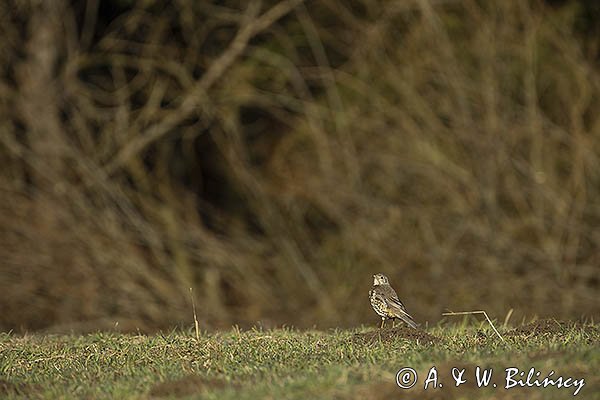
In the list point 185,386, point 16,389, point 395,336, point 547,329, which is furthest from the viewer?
point 547,329

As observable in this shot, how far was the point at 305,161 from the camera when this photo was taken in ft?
56.0

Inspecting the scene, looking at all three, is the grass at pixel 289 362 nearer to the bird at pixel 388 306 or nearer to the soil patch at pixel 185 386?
the soil patch at pixel 185 386

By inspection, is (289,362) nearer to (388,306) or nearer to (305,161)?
(388,306)

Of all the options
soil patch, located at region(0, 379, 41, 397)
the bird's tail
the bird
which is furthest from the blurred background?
soil patch, located at region(0, 379, 41, 397)

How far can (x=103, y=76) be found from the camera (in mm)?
17750

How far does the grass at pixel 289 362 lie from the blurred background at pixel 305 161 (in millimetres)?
6281

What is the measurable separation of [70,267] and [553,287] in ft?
20.4

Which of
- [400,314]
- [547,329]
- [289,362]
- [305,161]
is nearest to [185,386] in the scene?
[289,362]

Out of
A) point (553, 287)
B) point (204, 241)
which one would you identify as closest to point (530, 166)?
point (553, 287)

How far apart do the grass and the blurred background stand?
6.28 meters

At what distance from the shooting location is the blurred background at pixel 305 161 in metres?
14.8

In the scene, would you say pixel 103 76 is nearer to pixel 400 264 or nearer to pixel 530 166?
pixel 400 264

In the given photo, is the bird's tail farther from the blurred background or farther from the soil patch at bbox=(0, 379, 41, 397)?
the blurred background

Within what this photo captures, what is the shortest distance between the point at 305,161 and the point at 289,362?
33.7 ft
